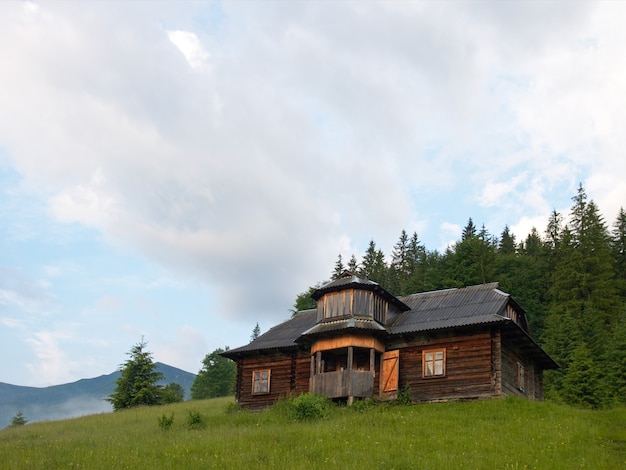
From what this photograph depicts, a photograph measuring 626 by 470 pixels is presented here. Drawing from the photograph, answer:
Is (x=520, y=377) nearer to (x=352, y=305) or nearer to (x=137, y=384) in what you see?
(x=352, y=305)

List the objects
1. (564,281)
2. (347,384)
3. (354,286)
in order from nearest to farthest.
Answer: (347,384)
(354,286)
(564,281)

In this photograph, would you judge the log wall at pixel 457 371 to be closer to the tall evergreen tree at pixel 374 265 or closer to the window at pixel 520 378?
the window at pixel 520 378

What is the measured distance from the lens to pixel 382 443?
22.5m

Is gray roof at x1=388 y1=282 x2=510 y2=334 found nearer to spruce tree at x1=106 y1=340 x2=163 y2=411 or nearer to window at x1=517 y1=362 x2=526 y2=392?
window at x1=517 y1=362 x2=526 y2=392

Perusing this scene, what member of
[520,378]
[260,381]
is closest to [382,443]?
[520,378]

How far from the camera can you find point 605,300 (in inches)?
2447

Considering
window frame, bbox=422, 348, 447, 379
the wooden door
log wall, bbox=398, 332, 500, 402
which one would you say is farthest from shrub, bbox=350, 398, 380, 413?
window frame, bbox=422, 348, 447, 379

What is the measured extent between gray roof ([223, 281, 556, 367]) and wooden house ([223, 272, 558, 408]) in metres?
0.05

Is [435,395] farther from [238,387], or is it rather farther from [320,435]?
[238,387]

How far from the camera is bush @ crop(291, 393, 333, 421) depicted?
29.4 m

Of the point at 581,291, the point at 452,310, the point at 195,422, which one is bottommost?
the point at 195,422

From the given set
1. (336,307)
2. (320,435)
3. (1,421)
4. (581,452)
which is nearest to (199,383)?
(336,307)

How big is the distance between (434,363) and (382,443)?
10.8 metres

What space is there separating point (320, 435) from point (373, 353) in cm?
991
